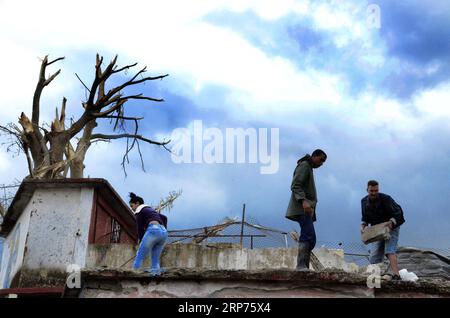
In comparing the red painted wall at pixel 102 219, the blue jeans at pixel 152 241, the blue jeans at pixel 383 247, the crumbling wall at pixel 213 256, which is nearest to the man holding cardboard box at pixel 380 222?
the blue jeans at pixel 383 247

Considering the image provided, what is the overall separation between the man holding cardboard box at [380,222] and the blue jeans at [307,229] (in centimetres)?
83

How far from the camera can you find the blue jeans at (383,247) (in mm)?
8719

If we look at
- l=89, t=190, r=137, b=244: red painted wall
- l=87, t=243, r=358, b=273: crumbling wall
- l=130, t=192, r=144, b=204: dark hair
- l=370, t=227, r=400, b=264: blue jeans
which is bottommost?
l=370, t=227, r=400, b=264: blue jeans

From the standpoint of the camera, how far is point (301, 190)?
845 cm

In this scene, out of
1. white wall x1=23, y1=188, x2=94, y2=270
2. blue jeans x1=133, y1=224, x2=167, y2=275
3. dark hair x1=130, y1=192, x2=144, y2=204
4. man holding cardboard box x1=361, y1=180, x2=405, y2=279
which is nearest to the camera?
man holding cardboard box x1=361, y1=180, x2=405, y2=279

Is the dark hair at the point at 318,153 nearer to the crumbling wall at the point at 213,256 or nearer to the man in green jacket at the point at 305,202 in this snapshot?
the man in green jacket at the point at 305,202

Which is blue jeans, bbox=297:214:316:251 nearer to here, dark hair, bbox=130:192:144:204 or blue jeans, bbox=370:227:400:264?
blue jeans, bbox=370:227:400:264

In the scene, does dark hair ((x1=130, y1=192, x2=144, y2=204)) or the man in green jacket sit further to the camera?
dark hair ((x1=130, y1=192, x2=144, y2=204))

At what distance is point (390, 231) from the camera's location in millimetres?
8695

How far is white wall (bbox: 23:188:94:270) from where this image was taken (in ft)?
50.0

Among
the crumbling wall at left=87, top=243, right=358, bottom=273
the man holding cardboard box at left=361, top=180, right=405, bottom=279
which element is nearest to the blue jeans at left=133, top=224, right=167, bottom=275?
the man holding cardboard box at left=361, top=180, right=405, bottom=279

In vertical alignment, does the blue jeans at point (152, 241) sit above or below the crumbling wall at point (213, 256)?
below
